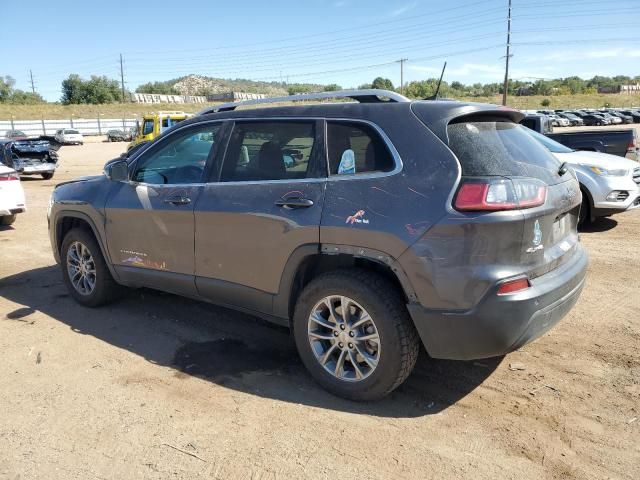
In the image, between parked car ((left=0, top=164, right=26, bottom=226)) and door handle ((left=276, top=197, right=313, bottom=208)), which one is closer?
door handle ((left=276, top=197, right=313, bottom=208))

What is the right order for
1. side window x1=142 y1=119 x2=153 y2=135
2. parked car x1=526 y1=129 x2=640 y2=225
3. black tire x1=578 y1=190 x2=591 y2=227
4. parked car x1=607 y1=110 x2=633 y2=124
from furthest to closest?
parked car x1=607 y1=110 x2=633 y2=124 → side window x1=142 y1=119 x2=153 y2=135 → black tire x1=578 y1=190 x2=591 y2=227 → parked car x1=526 y1=129 x2=640 y2=225

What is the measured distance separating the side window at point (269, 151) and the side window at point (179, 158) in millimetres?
271

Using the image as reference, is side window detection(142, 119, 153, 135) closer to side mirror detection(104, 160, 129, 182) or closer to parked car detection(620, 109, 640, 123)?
side mirror detection(104, 160, 129, 182)

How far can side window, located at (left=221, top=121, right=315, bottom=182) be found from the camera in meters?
3.66

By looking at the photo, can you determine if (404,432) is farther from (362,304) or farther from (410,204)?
(410,204)

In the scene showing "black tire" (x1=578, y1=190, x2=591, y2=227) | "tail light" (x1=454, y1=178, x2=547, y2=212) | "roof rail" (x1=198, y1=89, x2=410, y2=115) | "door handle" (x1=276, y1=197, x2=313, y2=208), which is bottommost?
"black tire" (x1=578, y1=190, x2=591, y2=227)

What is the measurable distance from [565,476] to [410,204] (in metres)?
1.61

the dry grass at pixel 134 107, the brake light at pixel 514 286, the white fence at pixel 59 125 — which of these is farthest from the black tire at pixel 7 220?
the dry grass at pixel 134 107

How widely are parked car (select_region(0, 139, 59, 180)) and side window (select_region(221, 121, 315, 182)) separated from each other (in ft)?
51.8

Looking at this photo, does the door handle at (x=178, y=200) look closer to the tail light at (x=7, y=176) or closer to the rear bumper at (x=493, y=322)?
the rear bumper at (x=493, y=322)

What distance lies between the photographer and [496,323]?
2939 millimetres

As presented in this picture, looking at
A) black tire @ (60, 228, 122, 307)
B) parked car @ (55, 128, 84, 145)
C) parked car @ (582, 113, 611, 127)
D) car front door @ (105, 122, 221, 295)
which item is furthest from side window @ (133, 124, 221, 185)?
parked car @ (582, 113, 611, 127)

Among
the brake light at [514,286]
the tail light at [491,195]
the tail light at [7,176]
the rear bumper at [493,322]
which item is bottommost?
the rear bumper at [493,322]

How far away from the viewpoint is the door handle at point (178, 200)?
13.7ft
